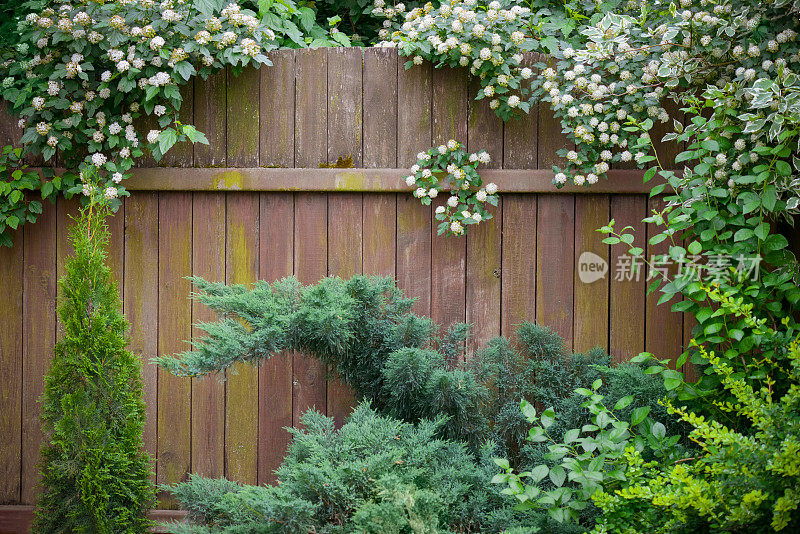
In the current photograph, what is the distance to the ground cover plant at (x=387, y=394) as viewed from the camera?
1829 mm

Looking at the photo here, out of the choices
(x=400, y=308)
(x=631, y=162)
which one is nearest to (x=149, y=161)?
(x=400, y=308)

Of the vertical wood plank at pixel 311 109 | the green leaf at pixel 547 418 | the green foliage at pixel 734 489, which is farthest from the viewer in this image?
the vertical wood plank at pixel 311 109

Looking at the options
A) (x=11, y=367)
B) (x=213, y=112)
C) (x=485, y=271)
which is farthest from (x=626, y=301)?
(x=11, y=367)

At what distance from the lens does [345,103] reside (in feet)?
9.07

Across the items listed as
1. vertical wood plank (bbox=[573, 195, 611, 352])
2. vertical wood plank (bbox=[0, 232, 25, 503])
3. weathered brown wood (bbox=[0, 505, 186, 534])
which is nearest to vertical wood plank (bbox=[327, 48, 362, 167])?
vertical wood plank (bbox=[573, 195, 611, 352])

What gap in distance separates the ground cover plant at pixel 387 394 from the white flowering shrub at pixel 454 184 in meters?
0.40

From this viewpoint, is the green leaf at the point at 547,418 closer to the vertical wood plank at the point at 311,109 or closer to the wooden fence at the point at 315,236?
the wooden fence at the point at 315,236

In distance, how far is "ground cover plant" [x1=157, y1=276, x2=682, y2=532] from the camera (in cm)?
183

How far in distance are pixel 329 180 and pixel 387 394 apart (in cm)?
92

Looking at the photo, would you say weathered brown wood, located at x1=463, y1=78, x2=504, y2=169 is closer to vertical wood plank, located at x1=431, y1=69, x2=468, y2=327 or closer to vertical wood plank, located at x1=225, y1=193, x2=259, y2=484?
vertical wood plank, located at x1=431, y1=69, x2=468, y2=327

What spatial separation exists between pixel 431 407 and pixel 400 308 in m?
0.39

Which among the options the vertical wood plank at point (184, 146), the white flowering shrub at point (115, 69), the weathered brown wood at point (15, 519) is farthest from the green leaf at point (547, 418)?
the weathered brown wood at point (15, 519)

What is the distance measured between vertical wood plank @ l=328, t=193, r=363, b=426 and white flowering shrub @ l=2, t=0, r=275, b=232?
0.64 metres

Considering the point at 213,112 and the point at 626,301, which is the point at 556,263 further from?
the point at 213,112
